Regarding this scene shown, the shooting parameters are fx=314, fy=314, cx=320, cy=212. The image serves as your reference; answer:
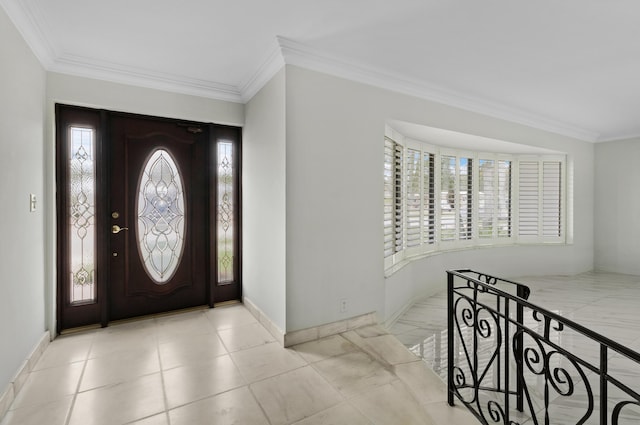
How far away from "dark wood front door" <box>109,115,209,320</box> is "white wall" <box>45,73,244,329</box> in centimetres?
16

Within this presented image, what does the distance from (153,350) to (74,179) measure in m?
1.75

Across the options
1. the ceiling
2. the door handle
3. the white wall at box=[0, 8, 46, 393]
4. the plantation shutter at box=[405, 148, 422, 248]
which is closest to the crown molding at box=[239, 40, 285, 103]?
the ceiling

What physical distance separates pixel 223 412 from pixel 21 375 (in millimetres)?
1455

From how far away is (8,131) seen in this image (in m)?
2.00

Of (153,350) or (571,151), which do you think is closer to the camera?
(153,350)

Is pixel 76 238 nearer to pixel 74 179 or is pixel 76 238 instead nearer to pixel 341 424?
pixel 74 179

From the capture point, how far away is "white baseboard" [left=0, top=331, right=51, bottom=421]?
A: 6.06ft

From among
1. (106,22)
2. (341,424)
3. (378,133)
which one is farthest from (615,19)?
(106,22)

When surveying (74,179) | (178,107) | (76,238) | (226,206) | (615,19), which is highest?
(615,19)

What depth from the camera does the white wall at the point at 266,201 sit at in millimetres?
2703

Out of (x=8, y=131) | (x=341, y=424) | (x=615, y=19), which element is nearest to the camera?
(x=341, y=424)

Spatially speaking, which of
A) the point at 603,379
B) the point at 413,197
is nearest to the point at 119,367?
the point at 603,379

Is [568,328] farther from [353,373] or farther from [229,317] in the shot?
[229,317]

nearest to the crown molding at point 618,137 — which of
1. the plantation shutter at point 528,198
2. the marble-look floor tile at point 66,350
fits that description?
the plantation shutter at point 528,198
